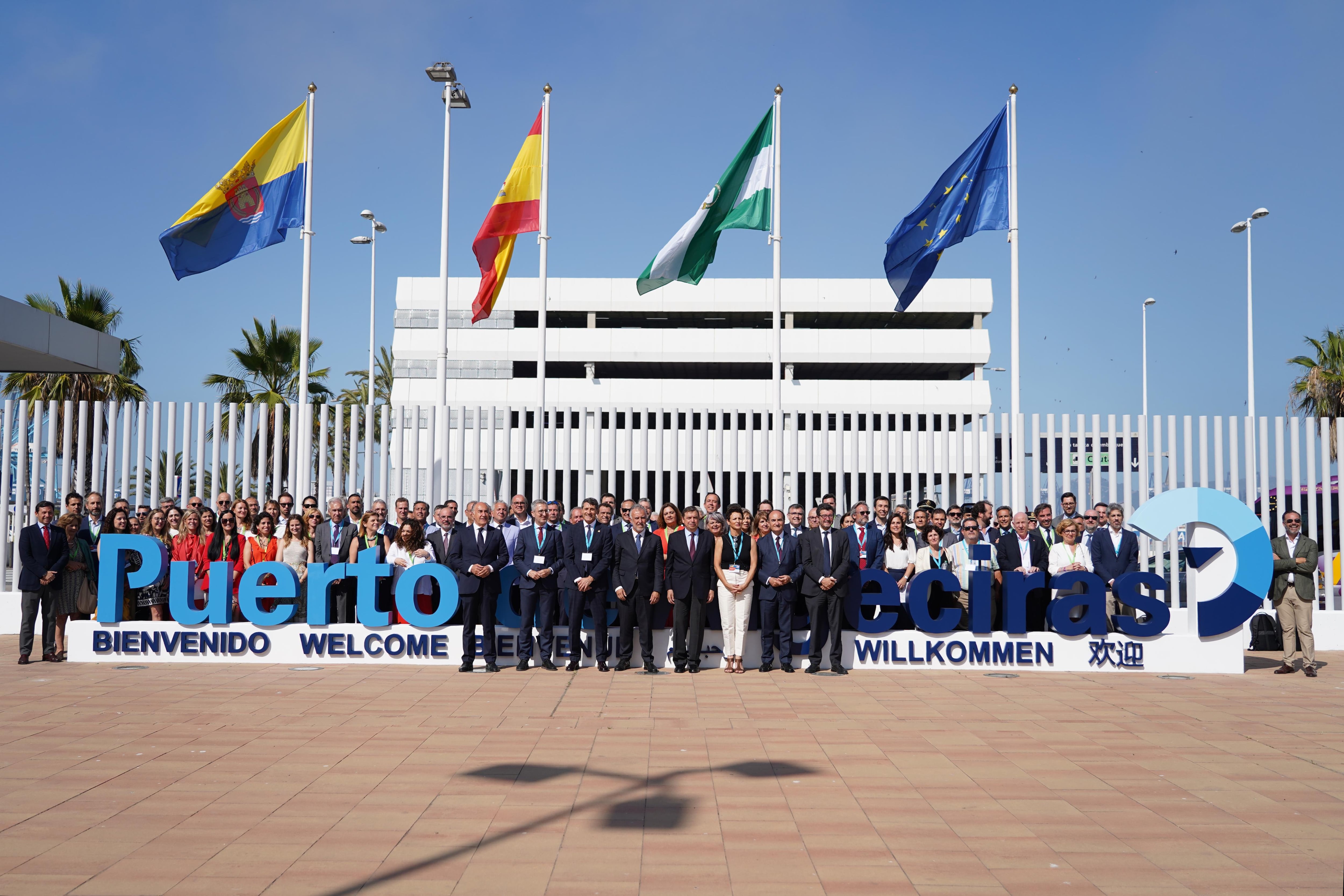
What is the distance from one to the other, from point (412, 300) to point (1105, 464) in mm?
31931

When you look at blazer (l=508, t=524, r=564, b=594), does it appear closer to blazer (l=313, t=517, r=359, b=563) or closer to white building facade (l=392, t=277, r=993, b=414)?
blazer (l=313, t=517, r=359, b=563)

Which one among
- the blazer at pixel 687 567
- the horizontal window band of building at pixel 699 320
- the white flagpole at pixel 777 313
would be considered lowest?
the blazer at pixel 687 567

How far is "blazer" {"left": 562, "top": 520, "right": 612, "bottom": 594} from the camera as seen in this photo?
1174 cm

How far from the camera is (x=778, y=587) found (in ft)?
38.5

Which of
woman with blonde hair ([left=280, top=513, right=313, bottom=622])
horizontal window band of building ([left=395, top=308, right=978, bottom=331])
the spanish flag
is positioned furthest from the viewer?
horizontal window band of building ([left=395, top=308, right=978, bottom=331])

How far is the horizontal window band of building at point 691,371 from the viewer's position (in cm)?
4134

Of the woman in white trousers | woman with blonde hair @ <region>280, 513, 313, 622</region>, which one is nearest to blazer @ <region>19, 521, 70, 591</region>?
woman with blonde hair @ <region>280, 513, 313, 622</region>

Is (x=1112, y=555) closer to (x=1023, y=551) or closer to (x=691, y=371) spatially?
(x=1023, y=551)

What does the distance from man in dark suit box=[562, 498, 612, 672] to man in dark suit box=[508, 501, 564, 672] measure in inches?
5.5

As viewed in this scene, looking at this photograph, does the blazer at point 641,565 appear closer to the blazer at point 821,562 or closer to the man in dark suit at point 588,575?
the man in dark suit at point 588,575

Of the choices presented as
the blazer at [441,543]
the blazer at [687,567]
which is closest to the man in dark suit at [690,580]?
the blazer at [687,567]

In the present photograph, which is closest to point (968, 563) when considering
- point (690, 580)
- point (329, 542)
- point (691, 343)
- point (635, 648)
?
point (690, 580)

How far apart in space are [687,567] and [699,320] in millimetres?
31965

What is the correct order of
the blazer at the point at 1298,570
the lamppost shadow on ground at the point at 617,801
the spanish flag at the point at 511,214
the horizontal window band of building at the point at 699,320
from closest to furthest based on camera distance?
the lamppost shadow on ground at the point at 617,801
the blazer at the point at 1298,570
the spanish flag at the point at 511,214
the horizontal window band of building at the point at 699,320
